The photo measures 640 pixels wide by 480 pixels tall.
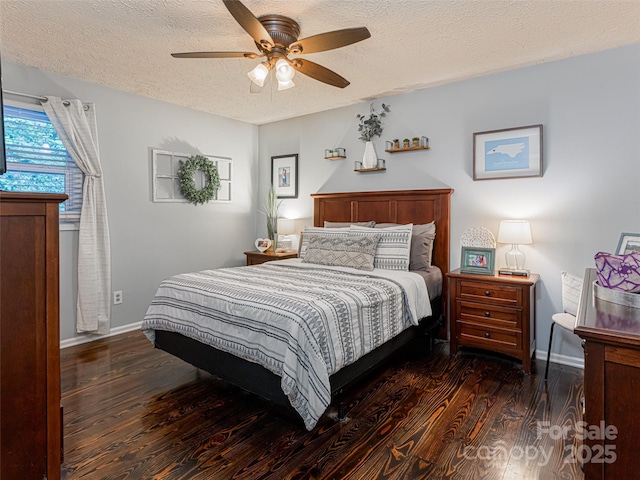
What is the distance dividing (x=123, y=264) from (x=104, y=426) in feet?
6.84

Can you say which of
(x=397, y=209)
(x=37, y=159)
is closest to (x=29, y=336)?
(x=37, y=159)

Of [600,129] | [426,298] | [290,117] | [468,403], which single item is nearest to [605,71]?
[600,129]

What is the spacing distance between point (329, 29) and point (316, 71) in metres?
0.29

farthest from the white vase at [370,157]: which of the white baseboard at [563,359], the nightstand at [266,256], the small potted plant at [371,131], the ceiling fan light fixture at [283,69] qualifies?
the white baseboard at [563,359]

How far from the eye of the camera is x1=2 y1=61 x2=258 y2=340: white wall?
11.3ft

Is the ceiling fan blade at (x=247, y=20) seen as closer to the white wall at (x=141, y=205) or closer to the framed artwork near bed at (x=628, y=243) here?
the white wall at (x=141, y=205)

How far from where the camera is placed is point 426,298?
3020 mm

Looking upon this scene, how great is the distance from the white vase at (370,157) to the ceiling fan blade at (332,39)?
182cm

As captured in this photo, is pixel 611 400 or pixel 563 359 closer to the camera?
pixel 611 400

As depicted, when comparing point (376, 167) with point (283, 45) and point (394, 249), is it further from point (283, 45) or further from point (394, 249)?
point (283, 45)

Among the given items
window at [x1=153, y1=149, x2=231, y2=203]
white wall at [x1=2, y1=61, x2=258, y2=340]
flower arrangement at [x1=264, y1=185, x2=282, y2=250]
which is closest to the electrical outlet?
white wall at [x1=2, y1=61, x2=258, y2=340]

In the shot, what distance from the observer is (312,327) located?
193cm

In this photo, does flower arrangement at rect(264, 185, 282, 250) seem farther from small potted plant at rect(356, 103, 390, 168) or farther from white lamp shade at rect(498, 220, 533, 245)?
white lamp shade at rect(498, 220, 533, 245)

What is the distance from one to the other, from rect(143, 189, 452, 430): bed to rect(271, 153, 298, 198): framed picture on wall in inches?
36.0
